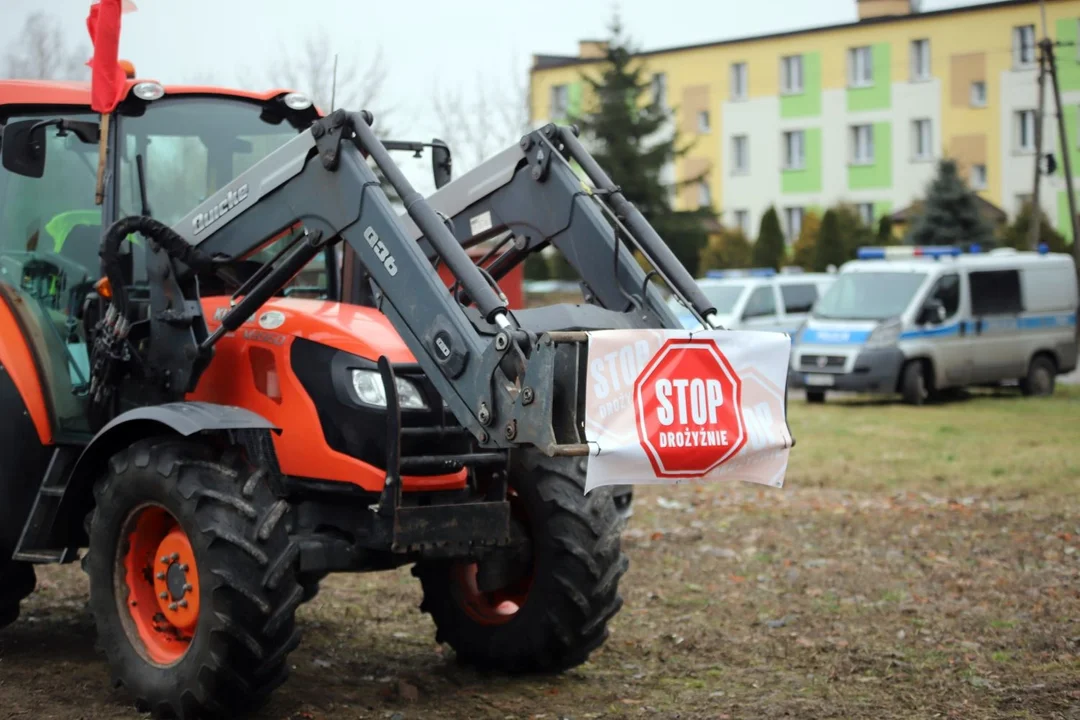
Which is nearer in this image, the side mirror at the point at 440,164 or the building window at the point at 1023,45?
the side mirror at the point at 440,164

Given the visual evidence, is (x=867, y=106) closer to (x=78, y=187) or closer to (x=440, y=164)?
(x=440, y=164)

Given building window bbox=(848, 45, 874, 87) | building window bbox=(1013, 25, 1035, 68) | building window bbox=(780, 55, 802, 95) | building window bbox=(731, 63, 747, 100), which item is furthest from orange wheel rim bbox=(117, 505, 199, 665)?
building window bbox=(731, 63, 747, 100)

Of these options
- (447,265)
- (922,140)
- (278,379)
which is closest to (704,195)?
(922,140)

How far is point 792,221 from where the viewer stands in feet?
182

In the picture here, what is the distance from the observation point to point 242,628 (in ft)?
17.8

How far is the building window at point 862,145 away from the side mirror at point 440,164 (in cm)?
4794

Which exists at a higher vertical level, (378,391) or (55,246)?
(55,246)

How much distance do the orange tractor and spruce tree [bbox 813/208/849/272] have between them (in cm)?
3661

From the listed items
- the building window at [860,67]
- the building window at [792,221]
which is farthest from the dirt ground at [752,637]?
the building window at [792,221]

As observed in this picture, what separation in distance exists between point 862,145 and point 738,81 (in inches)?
228

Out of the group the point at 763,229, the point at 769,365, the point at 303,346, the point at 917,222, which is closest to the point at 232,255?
the point at 303,346

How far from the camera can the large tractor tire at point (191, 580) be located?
5430mm

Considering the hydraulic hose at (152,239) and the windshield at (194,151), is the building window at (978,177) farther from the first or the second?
the hydraulic hose at (152,239)

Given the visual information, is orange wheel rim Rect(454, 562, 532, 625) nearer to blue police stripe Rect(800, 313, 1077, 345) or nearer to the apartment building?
blue police stripe Rect(800, 313, 1077, 345)
